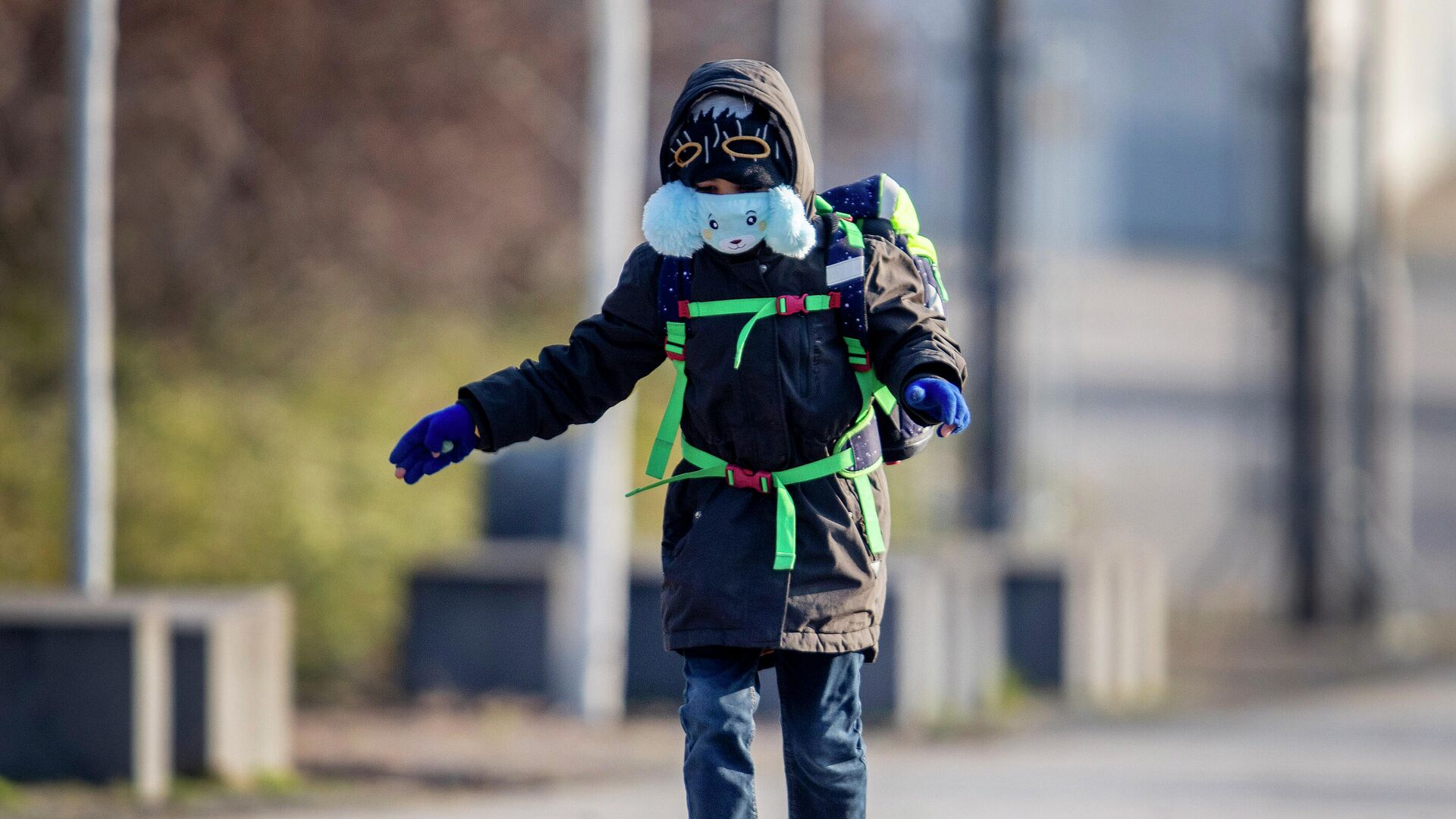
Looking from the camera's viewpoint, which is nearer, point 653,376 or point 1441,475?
point 653,376

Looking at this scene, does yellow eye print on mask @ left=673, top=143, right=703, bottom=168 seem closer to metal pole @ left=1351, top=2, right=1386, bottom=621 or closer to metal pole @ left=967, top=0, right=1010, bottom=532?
metal pole @ left=967, top=0, right=1010, bottom=532

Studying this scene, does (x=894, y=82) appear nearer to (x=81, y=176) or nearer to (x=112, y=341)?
(x=112, y=341)

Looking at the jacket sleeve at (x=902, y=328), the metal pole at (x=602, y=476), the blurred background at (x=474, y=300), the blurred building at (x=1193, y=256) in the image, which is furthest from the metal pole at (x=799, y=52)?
the jacket sleeve at (x=902, y=328)

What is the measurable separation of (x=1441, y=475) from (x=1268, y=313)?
10552 millimetres

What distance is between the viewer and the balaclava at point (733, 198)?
3.37 m

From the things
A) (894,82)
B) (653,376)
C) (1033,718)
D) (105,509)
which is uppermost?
(894,82)

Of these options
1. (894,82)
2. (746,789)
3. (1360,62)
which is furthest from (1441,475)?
(746,789)

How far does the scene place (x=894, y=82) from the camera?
56.9 ft

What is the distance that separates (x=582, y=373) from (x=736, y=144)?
52 centimetres

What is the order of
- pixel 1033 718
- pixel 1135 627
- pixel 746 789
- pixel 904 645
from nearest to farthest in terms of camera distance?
1. pixel 746 789
2. pixel 904 645
3. pixel 1033 718
4. pixel 1135 627

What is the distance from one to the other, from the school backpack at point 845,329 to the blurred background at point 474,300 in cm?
287

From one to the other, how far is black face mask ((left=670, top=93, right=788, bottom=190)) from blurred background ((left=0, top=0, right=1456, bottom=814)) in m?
3.19

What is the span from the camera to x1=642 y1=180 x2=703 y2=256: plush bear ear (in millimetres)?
3395

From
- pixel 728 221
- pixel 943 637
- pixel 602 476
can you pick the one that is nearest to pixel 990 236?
pixel 943 637
